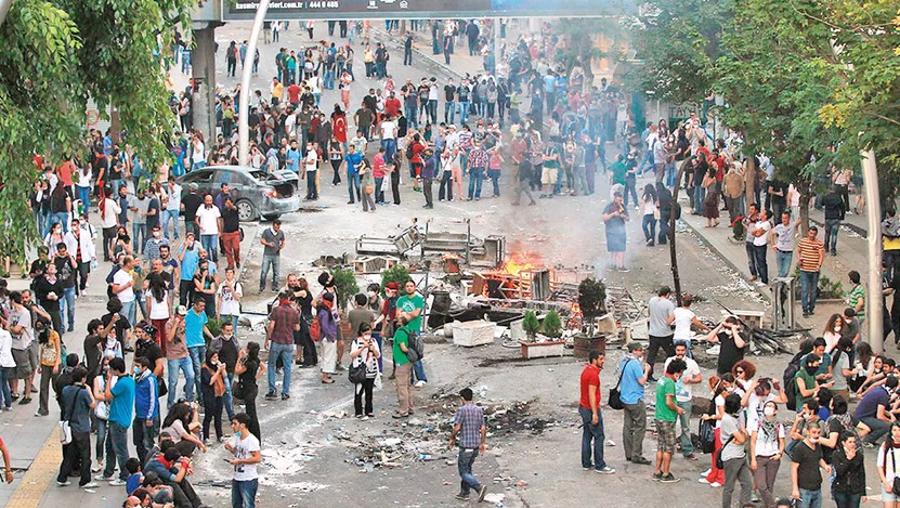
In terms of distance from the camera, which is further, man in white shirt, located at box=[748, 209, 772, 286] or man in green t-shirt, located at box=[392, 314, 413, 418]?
man in white shirt, located at box=[748, 209, 772, 286]

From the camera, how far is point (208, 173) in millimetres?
34344

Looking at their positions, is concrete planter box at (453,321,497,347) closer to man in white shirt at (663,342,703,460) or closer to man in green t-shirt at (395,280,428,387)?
man in green t-shirt at (395,280,428,387)

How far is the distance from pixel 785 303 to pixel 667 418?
306 inches

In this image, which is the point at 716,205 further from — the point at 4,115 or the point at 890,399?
the point at 4,115

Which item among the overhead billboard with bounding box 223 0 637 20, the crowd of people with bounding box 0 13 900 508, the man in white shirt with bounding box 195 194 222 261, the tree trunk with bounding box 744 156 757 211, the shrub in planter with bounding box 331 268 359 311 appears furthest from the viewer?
the overhead billboard with bounding box 223 0 637 20

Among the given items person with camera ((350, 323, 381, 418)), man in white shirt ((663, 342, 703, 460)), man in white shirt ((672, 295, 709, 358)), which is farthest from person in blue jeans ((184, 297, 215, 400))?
man in white shirt ((663, 342, 703, 460))

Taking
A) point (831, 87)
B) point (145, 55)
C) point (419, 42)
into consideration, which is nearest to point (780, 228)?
point (831, 87)

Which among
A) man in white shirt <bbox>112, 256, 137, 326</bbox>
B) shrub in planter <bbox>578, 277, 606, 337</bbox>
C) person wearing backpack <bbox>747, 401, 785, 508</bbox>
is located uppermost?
man in white shirt <bbox>112, 256, 137, 326</bbox>

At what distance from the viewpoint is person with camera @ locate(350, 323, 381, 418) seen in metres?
20.2

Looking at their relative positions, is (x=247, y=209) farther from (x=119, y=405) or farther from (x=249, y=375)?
(x=119, y=405)

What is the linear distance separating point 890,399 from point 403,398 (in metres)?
5.83

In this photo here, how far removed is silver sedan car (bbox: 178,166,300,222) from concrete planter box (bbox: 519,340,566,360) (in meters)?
12.0

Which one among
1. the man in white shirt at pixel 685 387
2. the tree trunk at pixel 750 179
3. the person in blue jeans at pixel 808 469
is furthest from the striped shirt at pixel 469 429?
the tree trunk at pixel 750 179

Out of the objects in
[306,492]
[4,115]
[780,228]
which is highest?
[4,115]
